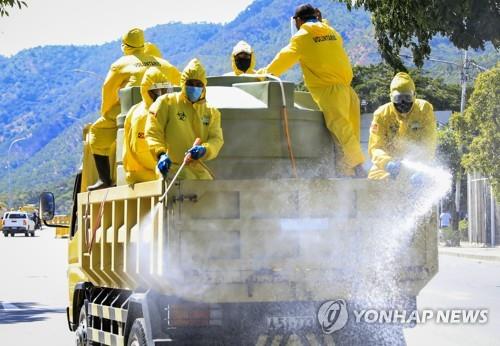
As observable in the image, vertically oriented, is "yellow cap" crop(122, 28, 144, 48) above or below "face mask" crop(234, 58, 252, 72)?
above

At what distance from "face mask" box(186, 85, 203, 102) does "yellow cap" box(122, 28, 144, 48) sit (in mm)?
3604

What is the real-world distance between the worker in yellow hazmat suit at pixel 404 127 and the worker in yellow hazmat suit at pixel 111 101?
2753 millimetres

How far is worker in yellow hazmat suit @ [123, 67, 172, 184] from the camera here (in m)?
9.43

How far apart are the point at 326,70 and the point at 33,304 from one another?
12.1 meters

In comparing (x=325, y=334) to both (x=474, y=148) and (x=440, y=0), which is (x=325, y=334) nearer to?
(x=440, y=0)

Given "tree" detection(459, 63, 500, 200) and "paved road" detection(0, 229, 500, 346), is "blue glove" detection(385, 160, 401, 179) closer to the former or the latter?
"paved road" detection(0, 229, 500, 346)

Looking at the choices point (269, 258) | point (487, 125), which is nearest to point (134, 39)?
point (269, 258)

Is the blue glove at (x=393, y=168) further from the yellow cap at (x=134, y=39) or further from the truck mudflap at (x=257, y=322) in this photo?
the yellow cap at (x=134, y=39)

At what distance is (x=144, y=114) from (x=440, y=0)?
926cm

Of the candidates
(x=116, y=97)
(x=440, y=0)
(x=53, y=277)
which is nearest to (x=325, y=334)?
(x=116, y=97)

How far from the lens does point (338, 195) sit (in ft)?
26.4

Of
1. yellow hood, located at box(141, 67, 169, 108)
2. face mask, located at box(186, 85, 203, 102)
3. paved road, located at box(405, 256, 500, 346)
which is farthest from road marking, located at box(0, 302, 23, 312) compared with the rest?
face mask, located at box(186, 85, 203, 102)

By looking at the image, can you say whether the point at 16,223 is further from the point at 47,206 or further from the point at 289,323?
the point at 289,323

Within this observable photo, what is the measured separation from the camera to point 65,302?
2117 cm
